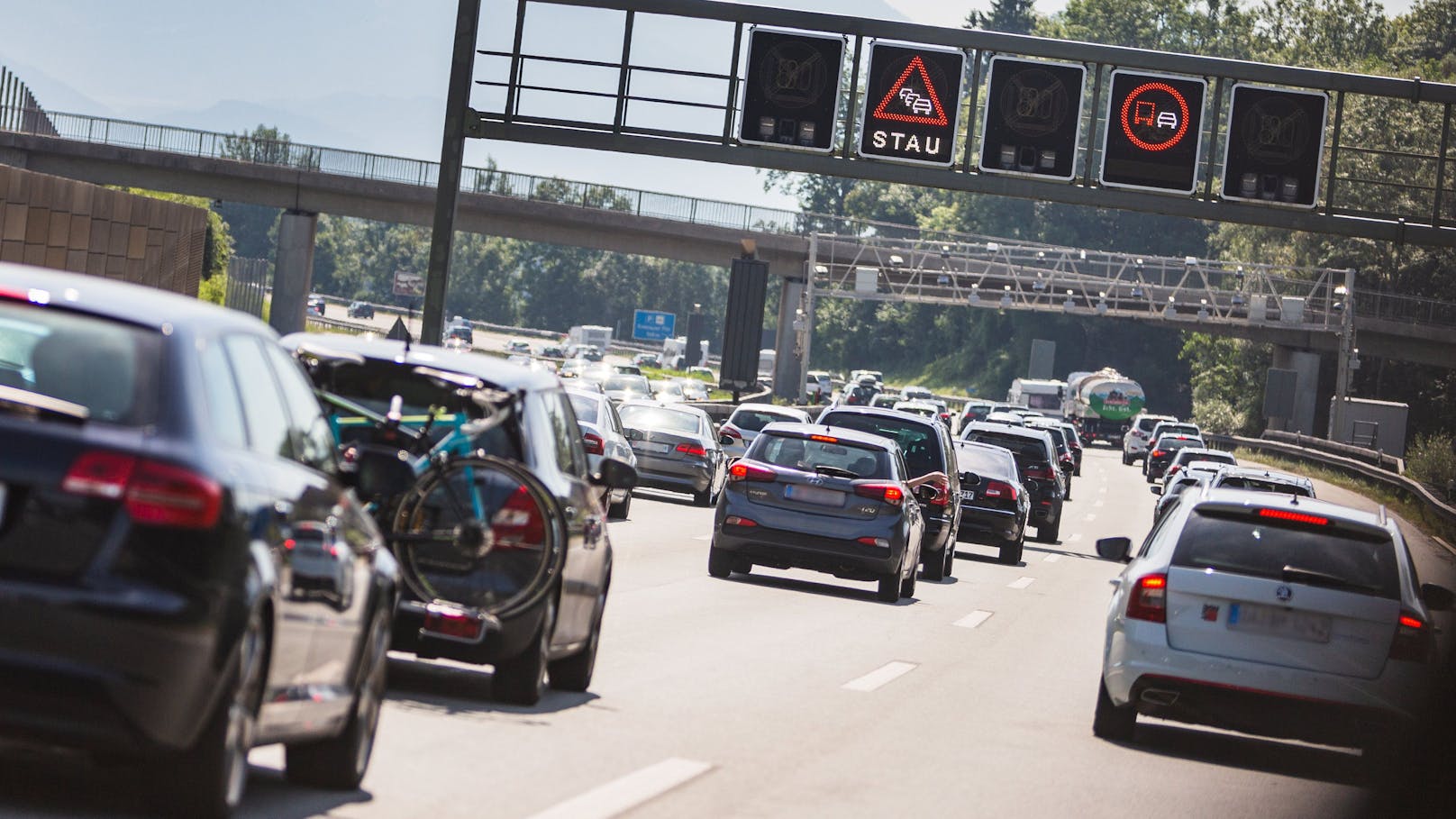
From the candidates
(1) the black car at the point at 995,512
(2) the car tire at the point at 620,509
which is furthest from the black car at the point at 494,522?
(1) the black car at the point at 995,512

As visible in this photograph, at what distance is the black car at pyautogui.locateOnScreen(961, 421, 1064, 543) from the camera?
32500 mm

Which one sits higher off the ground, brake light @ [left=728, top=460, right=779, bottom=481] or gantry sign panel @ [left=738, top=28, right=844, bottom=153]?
gantry sign panel @ [left=738, top=28, right=844, bottom=153]

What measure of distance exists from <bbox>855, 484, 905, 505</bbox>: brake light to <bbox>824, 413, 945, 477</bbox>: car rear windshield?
150 inches

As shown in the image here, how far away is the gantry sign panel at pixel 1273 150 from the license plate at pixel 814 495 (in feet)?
47.2

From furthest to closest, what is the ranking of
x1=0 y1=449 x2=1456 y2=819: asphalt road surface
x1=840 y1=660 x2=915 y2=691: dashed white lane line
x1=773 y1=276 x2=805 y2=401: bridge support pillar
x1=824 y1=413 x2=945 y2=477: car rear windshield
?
1. x1=773 y1=276 x2=805 y2=401: bridge support pillar
2. x1=824 y1=413 x2=945 y2=477: car rear windshield
3. x1=840 y1=660 x2=915 y2=691: dashed white lane line
4. x1=0 y1=449 x2=1456 y2=819: asphalt road surface

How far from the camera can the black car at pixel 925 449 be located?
22.8 meters

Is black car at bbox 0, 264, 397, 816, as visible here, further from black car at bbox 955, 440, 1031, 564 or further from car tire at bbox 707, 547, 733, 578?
black car at bbox 955, 440, 1031, 564

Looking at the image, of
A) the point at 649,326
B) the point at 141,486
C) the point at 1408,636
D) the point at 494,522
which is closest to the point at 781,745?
the point at 494,522

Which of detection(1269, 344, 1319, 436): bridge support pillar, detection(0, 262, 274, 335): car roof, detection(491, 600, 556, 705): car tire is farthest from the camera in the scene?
detection(1269, 344, 1319, 436): bridge support pillar

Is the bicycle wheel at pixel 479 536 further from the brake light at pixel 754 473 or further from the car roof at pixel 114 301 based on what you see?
the brake light at pixel 754 473

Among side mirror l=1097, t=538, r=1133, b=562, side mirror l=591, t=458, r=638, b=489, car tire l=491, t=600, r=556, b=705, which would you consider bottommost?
car tire l=491, t=600, r=556, b=705

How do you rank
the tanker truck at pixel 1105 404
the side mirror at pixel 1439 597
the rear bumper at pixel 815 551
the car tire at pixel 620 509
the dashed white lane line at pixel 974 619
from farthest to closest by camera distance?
the tanker truck at pixel 1105 404, the car tire at pixel 620 509, the rear bumper at pixel 815 551, the dashed white lane line at pixel 974 619, the side mirror at pixel 1439 597

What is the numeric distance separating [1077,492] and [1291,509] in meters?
42.8

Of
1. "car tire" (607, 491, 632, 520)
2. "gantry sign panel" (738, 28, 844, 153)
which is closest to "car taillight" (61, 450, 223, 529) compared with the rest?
"car tire" (607, 491, 632, 520)
